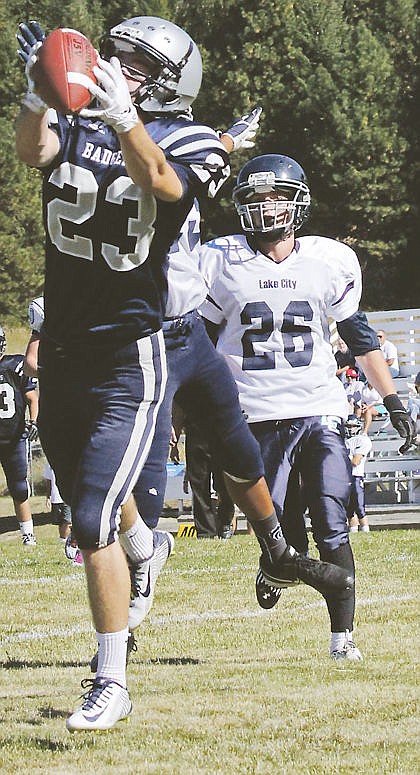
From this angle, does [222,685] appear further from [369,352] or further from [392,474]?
[392,474]

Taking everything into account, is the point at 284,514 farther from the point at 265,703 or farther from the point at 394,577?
the point at 394,577

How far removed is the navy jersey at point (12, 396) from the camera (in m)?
9.66

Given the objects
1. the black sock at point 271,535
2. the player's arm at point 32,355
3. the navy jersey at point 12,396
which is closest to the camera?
the black sock at point 271,535

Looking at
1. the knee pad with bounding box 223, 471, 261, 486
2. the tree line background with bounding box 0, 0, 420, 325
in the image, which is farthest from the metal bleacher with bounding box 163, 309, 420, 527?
the tree line background with bounding box 0, 0, 420, 325

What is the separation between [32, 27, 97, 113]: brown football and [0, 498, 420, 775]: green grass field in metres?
1.53

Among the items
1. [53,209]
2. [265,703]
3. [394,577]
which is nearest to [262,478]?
[265,703]

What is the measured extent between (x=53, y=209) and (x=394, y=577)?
4.00m

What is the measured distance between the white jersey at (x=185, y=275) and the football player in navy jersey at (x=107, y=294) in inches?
21.2

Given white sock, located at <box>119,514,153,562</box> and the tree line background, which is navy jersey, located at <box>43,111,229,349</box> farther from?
the tree line background

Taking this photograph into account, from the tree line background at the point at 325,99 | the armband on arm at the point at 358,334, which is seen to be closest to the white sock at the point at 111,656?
the armband on arm at the point at 358,334

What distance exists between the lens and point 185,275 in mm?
4066

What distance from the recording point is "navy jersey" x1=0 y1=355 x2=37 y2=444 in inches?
380

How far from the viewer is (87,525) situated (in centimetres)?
327

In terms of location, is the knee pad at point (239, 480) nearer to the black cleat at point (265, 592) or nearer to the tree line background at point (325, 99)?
the black cleat at point (265, 592)
